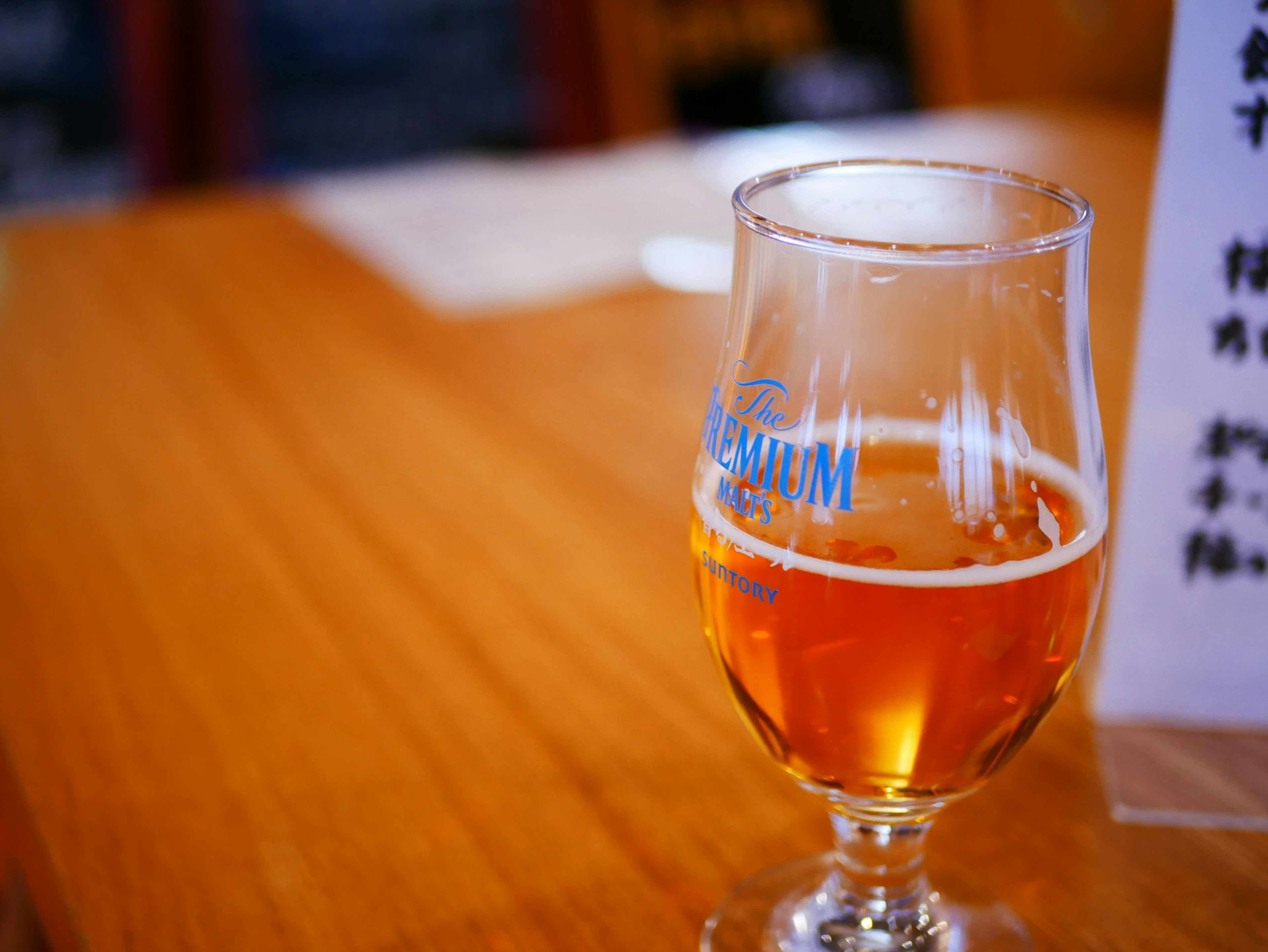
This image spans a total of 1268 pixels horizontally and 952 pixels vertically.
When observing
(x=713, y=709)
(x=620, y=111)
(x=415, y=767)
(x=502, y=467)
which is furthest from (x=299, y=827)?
(x=620, y=111)

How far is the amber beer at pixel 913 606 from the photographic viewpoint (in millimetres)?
325

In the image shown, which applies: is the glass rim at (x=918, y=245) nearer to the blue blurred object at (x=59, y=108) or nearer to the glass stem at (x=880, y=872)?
the glass stem at (x=880, y=872)

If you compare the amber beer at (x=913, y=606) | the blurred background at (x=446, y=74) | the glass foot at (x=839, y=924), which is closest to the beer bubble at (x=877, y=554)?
the amber beer at (x=913, y=606)

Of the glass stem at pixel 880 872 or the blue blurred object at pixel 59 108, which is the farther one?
the blue blurred object at pixel 59 108

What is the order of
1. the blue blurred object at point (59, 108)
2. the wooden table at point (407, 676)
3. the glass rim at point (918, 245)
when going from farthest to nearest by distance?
the blue blurred object at point (59, 108) < the wooden table at point (407, 676) < the glass rim at point (918, 245)

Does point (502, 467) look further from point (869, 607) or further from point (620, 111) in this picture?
point (620, 111)

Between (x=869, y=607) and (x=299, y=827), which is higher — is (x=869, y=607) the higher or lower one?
the higher one

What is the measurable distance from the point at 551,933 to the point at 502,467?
37 cm

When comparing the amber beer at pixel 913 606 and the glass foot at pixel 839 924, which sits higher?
the amber beer at pixel 913 606

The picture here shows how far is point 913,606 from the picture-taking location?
1.06 ft

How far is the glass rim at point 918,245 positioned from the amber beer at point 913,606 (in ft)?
0.19

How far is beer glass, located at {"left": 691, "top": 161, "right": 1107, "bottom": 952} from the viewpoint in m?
0.32

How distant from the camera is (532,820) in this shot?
0.45 metres

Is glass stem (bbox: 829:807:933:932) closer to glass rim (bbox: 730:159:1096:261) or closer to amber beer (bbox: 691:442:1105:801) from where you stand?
amber beer (bbox: 691:442:1105:801)
